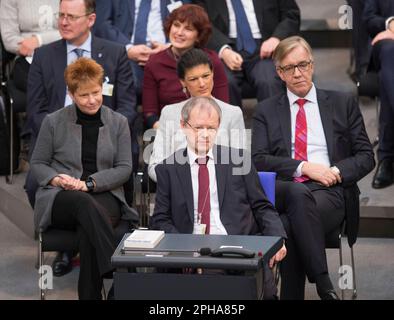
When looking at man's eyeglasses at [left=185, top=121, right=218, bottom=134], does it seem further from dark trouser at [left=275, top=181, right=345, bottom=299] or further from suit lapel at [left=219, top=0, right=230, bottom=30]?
suit lapel at [left=219, top=0, right=230, bottom=30]

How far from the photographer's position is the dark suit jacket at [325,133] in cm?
534

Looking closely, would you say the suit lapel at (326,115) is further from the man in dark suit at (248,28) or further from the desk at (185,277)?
the desk at (185,277)

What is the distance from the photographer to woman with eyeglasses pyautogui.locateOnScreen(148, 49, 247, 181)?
544 centimetres

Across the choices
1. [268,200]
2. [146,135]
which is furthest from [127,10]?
[268,200]

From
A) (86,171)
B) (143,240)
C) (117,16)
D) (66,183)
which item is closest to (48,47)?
(117,16)

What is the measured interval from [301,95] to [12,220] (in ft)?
6.89

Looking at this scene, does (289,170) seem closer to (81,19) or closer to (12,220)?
(81,19)

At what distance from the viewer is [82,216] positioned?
508cm

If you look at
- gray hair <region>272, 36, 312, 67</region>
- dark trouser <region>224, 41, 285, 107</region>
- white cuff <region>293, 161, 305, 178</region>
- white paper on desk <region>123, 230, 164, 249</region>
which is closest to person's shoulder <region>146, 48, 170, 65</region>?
dark trouser <region>224, 41, 285, 107</region>

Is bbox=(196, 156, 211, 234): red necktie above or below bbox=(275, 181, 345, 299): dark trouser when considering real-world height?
above

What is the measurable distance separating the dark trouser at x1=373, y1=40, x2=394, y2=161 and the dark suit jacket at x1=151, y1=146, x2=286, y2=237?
1.65 metres

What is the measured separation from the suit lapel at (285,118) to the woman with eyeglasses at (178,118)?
0.66ft

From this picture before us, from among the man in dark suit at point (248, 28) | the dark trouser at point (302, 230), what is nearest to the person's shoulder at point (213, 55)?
the man in dark suit at point (248, 28)
